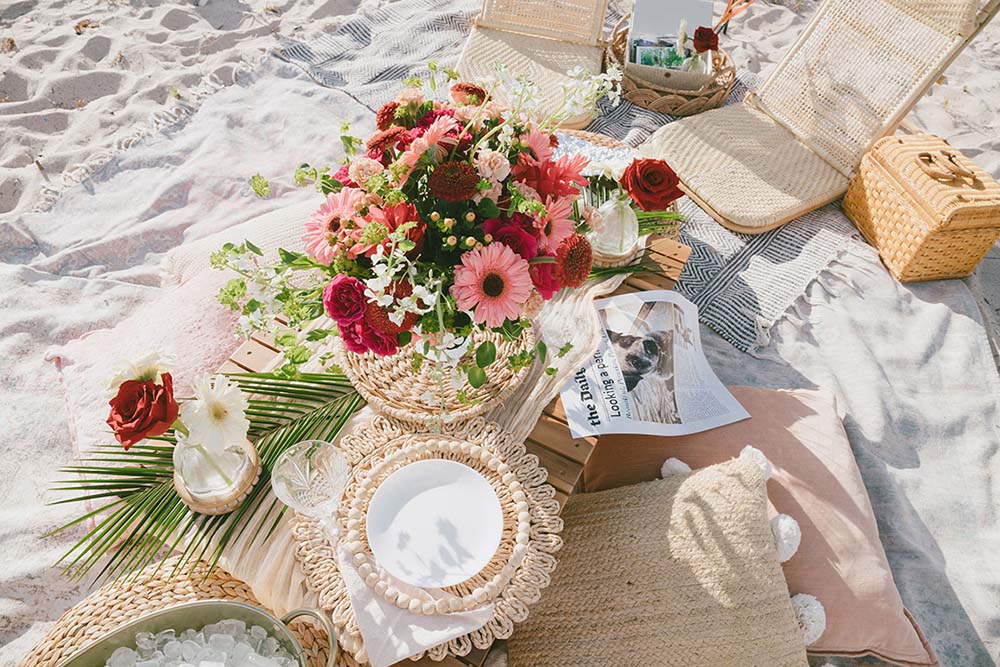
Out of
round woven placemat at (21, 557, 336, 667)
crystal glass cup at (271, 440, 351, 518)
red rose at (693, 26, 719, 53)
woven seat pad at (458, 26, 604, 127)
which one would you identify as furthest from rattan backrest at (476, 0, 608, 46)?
round woven placemat at (21, 557, 336, 667)

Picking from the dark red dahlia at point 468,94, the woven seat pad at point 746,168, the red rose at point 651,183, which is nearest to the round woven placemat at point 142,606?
the dark red dahlia at point 468,94

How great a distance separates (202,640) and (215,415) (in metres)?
0.35

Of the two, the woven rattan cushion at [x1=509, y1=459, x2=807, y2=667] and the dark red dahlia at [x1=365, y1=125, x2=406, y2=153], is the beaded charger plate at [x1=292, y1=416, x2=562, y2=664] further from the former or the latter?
the dark red dahlia at [x1=365, y1=125, x2=406, y2=153]

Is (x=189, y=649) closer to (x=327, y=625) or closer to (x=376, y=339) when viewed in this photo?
(x=327, y=625)

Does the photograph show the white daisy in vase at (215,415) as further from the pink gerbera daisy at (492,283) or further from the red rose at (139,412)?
the pink gerbera daisy at (492,283)

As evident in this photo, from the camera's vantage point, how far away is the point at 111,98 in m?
2.77

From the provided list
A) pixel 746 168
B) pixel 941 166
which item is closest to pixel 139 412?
pixel 746 168

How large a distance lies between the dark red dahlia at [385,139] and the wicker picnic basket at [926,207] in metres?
1.89

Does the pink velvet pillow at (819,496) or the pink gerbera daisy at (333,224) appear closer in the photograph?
the pink gerbera daisy at (333,224)

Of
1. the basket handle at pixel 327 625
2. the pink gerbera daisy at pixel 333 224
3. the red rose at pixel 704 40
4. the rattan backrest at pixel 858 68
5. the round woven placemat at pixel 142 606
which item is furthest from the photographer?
the red rose at pixel 704 40

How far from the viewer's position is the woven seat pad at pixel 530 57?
2.76 m

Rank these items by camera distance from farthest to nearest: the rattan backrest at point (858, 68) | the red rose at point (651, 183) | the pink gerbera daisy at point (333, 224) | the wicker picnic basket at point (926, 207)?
the rattan backrest at point (858, 68) < the wicker picnic basket at point (926, 207) < the red rose at point (651, 183) < the pink gerbera daisy at point (333, 224)

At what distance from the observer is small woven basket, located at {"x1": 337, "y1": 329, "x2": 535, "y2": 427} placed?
133 centimetres

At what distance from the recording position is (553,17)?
116 inches
